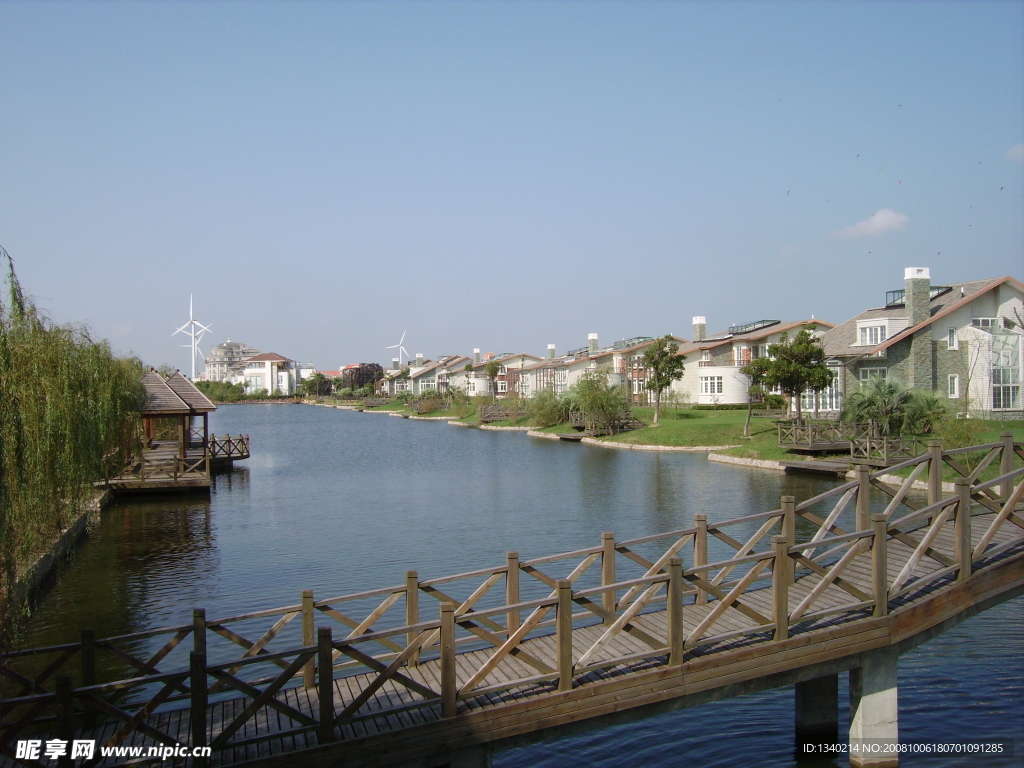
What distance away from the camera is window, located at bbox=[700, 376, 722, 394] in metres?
65.8

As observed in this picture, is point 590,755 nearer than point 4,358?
No

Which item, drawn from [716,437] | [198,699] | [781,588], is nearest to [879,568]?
[781,588]

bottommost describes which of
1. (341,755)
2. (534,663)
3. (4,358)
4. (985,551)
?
(341,755)

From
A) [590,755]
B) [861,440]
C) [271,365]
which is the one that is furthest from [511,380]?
[271,365]

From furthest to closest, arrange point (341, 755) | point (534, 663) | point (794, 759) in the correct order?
point (794, 759) → point (534, 663) → point (341, 755)

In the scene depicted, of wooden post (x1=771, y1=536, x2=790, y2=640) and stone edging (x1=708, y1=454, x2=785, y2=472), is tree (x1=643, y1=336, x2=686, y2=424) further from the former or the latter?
wooden post (x1=771, y1=536, x2=790, y2=640)

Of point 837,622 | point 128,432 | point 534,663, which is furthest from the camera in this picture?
point 128,432

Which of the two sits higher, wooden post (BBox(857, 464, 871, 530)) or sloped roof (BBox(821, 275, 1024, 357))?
sloped roof (BBox(821, 275, 1024, 357))

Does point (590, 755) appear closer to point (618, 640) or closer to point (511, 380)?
point (618, 640)

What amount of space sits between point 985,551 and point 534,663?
17.8ft

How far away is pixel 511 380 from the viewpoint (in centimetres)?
10494

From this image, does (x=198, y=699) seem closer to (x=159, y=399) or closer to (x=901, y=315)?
(x=159, y=399)

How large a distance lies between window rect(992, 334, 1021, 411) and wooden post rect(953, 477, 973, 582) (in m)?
36.3

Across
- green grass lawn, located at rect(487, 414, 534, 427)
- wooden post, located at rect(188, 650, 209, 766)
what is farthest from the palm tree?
green grass lawn, located at rect(487, 414, 534, 427)
